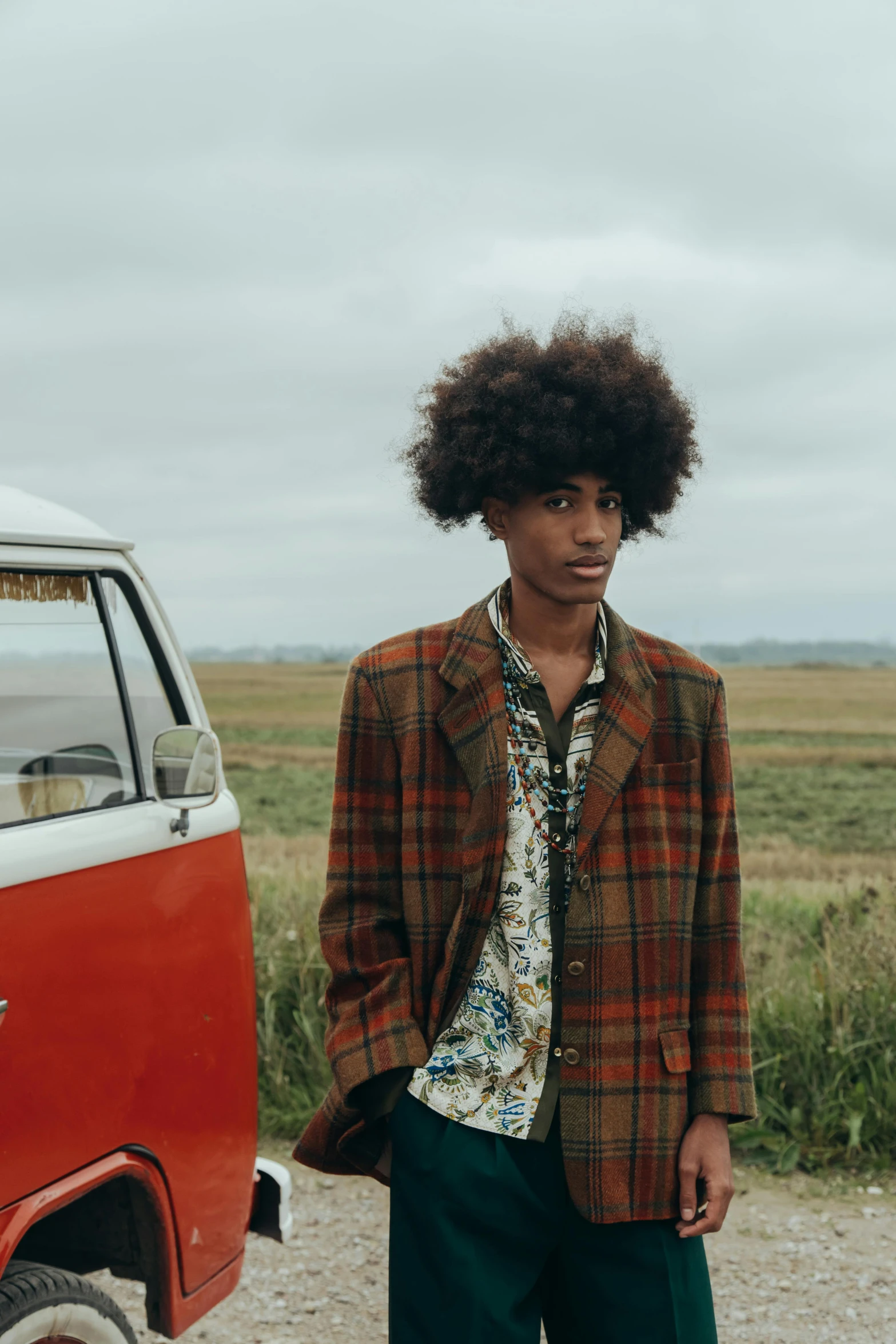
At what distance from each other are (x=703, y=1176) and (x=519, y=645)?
939mm

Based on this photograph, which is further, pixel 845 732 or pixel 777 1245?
pixel 845 732

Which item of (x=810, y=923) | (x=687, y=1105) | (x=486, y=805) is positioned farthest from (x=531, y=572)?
(x=810, y=923)

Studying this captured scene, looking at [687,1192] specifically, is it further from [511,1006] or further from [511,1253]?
[511,1006]

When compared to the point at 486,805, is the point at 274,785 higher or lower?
lower

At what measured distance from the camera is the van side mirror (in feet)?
8.85

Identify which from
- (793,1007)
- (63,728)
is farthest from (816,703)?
(63,728)

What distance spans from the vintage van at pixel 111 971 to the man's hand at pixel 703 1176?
1.08m

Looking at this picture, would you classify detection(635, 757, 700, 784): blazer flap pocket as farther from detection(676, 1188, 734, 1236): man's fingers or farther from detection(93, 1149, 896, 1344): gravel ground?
detection(93, 1149, 896, 1344): gravel ground

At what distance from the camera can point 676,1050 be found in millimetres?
2131

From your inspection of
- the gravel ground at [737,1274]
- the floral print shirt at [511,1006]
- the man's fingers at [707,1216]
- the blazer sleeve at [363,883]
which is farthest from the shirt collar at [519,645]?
the gravel ground at [737,1274]

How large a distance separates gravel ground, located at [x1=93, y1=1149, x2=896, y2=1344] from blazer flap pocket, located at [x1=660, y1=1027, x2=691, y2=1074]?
2.12 m

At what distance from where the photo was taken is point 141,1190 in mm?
2637

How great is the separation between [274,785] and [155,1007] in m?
27.8

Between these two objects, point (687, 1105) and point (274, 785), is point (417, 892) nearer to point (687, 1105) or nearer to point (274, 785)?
point (687, 1105)
